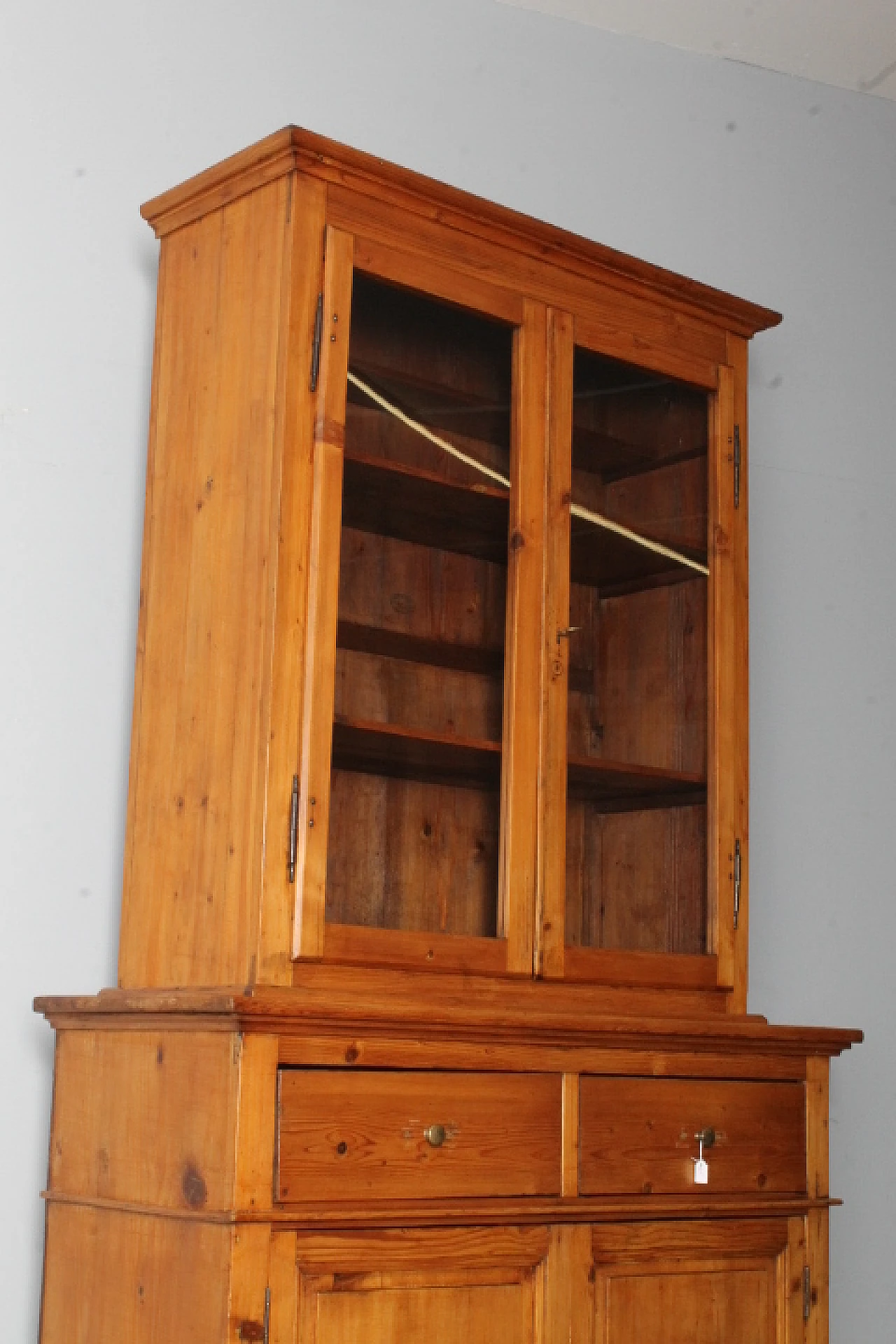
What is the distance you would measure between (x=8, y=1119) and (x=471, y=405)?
3.36ft

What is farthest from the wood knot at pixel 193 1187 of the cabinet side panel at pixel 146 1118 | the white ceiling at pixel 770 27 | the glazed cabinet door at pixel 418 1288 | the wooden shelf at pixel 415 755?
the white ceiling at pixel 770 27

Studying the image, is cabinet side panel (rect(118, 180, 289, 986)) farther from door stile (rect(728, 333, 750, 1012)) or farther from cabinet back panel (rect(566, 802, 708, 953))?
door stile (rect(728, 333, 750, 1012))

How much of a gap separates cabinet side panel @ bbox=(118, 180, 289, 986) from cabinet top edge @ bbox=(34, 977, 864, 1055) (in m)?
0.09

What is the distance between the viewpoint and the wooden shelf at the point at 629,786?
217 cm

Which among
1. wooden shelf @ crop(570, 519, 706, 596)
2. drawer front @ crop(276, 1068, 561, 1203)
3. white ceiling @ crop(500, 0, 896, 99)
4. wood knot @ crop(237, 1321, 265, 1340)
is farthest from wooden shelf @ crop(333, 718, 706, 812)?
white ceiling @ crop(500, 0, 896, 99)

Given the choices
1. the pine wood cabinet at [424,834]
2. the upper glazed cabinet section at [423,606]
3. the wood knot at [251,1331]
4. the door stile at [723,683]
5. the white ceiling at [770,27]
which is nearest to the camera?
the wood knot at [251,1331]

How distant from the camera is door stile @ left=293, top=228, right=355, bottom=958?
1.86 metres

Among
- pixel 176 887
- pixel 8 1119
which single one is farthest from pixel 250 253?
pixel 8 1119

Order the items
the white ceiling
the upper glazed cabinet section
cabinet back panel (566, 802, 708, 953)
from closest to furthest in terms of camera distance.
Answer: the upper glazed cabinet section, cabinet back panel (566, 802, 708, 953), the white ceiling

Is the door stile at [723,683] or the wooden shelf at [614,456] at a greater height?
the wooden shelf at [614,456]

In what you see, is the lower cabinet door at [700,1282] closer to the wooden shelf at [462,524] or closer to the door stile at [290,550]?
the door stile at [290,550]

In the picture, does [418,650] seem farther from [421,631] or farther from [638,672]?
[638,672]

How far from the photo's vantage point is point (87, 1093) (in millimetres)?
1939

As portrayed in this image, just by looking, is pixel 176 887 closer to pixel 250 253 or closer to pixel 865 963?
pixel 250 253
